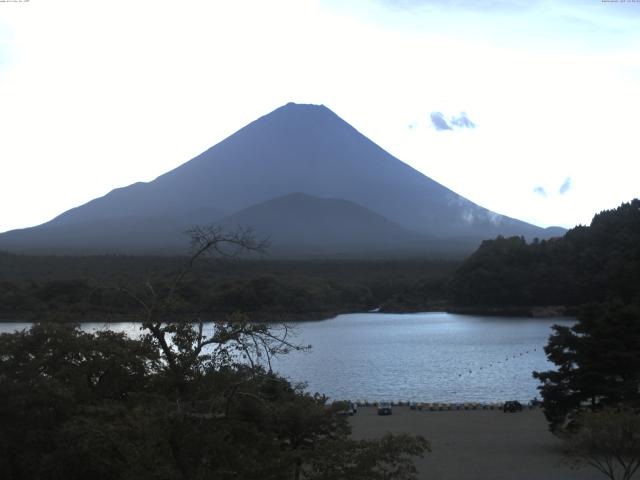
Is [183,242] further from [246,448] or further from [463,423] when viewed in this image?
[246,448]

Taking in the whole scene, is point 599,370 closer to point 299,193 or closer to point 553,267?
point 553,267

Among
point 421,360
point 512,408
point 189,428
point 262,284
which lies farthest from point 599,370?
point 262,284

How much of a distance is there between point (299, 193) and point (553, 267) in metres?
54.8

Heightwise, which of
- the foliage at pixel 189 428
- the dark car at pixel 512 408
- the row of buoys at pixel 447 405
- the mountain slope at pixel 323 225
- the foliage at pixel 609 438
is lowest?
the row of buoys at pixel 447 405

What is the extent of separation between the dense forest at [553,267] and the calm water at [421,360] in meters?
3.82

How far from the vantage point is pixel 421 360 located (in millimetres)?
28297

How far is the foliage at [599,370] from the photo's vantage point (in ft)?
43.1

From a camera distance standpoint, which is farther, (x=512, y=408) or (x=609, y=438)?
(x=512, y=408)

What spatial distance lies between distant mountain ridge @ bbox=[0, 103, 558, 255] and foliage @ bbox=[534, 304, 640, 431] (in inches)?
2783

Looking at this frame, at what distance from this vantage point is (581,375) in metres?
13.3

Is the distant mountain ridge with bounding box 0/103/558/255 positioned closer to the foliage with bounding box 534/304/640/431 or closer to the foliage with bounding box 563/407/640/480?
the foliage with bounding box 534/304/640/431

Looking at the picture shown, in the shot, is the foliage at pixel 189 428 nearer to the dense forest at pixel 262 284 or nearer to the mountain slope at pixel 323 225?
the dense forest at pixel 262 284

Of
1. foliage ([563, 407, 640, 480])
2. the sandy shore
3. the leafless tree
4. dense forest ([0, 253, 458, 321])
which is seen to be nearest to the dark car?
the sandy shore

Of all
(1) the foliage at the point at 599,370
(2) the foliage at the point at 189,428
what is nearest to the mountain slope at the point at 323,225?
(1) the foliage at the point at 599,370
